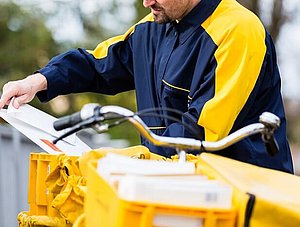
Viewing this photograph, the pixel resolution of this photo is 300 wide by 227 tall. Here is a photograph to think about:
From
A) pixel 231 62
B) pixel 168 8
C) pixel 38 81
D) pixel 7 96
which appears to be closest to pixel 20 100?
pixel 7 96

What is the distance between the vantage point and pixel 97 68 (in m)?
4.20

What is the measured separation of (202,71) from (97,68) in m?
0.87

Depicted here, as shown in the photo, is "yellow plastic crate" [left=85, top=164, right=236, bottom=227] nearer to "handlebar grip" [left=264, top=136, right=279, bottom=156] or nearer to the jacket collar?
"handlebar grip" [left=264, top=136, right=279, bottom=156]

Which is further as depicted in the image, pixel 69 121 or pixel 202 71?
pixel 202 71

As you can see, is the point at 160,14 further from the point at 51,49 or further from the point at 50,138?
the point at 51,49

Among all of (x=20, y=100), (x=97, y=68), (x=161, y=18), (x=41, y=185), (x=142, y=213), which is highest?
(x=161, y=18)

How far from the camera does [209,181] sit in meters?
2.41

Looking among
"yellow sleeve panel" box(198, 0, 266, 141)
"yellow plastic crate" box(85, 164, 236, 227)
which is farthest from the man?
"yellow plastic crate" box(85, 164, 236, 227)

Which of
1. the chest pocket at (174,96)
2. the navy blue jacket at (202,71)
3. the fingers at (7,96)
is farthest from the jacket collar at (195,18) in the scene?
the fingers at (7,96)

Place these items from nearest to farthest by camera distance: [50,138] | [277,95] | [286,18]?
1. [50,138]
2. [277,95]
3. [286,18]

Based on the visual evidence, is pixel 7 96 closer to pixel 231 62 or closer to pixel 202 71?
pixel 202 71

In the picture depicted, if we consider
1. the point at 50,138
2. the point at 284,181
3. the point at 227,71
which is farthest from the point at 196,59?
the point at 284,181

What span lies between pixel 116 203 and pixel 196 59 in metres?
1.48

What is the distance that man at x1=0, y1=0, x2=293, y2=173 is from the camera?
11.1 feet
